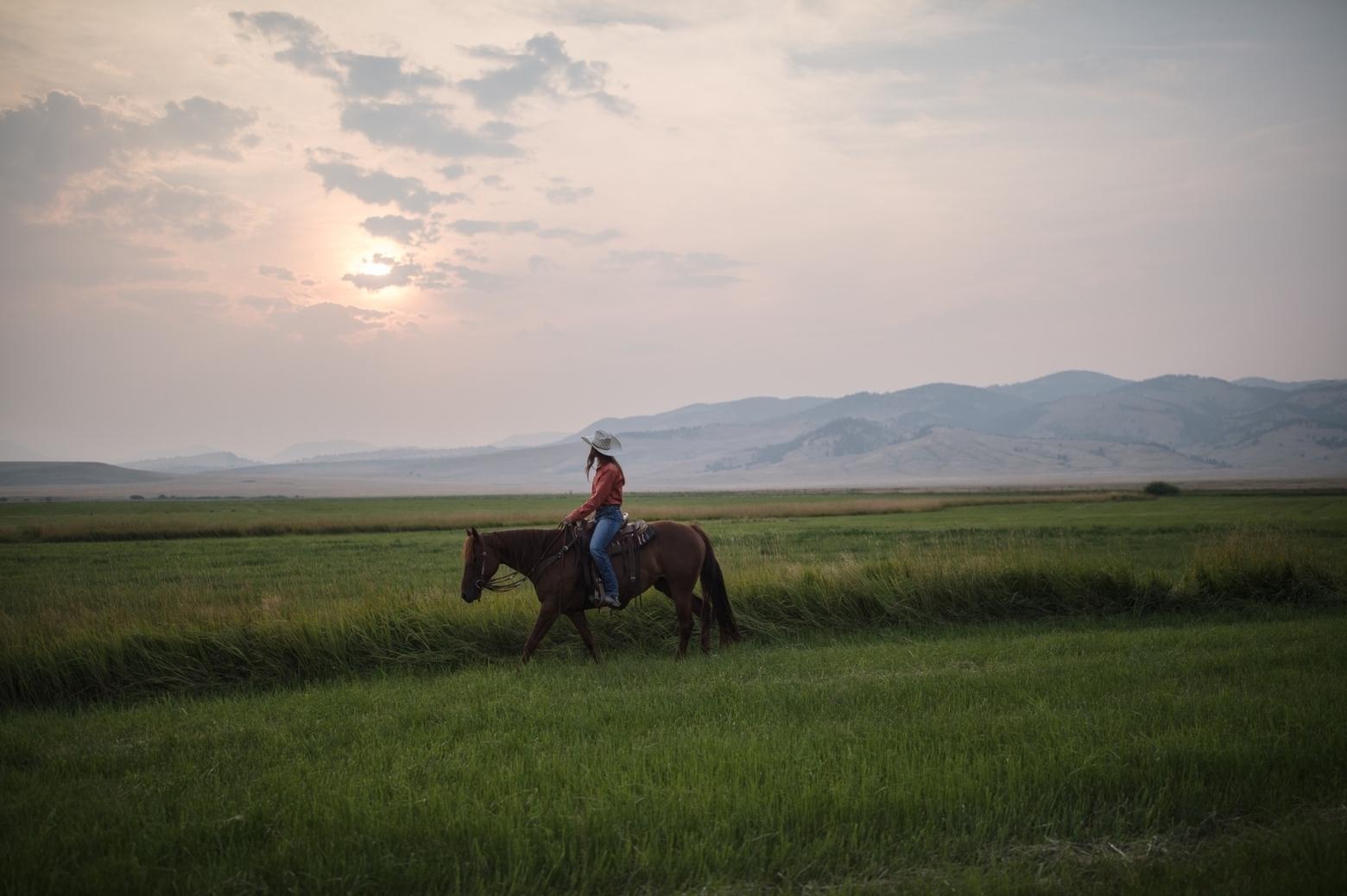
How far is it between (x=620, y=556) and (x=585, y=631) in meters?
1.09

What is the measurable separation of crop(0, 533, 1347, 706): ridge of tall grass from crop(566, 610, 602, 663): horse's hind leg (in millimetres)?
697

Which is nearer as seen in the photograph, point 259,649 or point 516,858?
point 516,858

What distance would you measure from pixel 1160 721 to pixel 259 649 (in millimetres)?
10344

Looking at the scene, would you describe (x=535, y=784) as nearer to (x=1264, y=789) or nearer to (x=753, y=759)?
(x=753, y=759)

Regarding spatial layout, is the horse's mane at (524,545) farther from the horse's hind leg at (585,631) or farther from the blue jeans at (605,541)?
the horse's hind leg at (585,631)

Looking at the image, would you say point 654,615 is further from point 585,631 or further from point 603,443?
point 603,443

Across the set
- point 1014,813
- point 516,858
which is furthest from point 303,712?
point 1014,813

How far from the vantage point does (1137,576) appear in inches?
587

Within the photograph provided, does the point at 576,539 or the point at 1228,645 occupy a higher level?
the point at 576,539

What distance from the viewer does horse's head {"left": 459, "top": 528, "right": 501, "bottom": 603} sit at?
10.9 m

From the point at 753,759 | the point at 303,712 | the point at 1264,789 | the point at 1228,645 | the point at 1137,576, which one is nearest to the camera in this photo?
the point at 1264,789

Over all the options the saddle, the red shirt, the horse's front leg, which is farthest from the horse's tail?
the horse's front leg

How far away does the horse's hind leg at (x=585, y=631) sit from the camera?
1097cm

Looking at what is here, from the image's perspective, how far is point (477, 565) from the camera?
1101 centimetres
